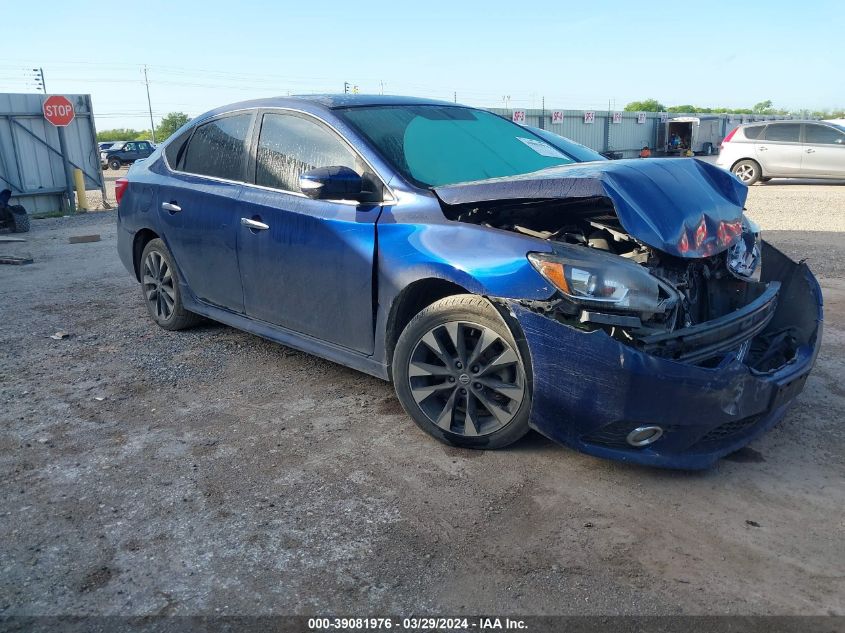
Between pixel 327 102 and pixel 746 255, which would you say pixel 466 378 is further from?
pixel 327 102

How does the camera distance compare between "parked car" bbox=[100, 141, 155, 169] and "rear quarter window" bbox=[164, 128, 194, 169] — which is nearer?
"rear quarter window" bbox=[164, 128, 194, 169]

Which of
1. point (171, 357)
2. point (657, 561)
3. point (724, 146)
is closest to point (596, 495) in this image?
point (657, 561)

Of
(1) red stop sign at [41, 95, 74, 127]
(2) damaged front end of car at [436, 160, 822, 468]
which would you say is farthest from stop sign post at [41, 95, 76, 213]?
(2) damaged front end of car at [436, 160, 822, 468]

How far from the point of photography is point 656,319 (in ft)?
9.57

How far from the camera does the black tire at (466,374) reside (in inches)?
122

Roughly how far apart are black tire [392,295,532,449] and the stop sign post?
14.2 meters

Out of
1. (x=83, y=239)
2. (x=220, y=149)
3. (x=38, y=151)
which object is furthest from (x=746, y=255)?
(x=38, y=151)

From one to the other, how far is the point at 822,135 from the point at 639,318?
→ 15.5m

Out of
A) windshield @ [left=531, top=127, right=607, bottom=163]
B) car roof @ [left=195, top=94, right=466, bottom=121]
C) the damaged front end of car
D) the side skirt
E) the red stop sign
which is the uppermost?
the red stop sign

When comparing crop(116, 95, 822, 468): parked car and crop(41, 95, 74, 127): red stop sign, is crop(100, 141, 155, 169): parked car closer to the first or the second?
crop(41, 95, 74, 127): red stop sign

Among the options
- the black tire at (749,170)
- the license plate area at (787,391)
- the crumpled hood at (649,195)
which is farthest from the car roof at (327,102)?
the black tire at (749,170)

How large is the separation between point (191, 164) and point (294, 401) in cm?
194

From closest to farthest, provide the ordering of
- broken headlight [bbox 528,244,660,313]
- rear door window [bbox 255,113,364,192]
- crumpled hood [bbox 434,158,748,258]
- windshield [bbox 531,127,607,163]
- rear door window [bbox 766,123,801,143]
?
broken headlight [bbox 528,244,660,313] → crumpled hood [bbox 434,158,748,258] → rear door window [bbox 255,113,364,192] → windshield [bbox 531,127,607,163] → rear door window [bbox 766,123,801,143]

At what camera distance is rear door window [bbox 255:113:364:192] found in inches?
151
